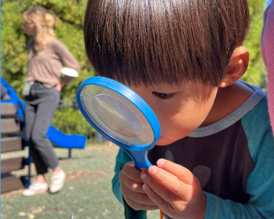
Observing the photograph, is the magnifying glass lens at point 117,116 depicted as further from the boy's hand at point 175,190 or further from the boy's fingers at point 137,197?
the boy's fingers at point 137,197

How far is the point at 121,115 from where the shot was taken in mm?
620

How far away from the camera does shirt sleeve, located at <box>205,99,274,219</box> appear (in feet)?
2.34

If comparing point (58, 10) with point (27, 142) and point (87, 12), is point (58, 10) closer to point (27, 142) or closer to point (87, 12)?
point (27, 142)

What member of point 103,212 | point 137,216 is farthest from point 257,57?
point 137,216

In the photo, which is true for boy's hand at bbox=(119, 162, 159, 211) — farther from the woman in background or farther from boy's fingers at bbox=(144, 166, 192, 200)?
the woman in background

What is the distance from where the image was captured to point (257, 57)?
8242 millimetres

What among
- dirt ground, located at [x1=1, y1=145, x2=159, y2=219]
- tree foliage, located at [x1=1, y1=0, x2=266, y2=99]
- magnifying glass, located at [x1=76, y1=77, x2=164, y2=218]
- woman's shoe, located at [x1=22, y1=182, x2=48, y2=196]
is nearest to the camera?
magnifying glass, located at [x1=76, y1=77, x2=164, y2=218]

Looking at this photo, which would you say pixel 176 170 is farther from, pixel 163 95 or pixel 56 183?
pixel 56 183

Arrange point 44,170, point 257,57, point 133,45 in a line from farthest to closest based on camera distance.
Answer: point 257,57
point 44,170
point 133,45

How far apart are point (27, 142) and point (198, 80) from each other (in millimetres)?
2273

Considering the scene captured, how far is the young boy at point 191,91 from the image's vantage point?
1.93ft

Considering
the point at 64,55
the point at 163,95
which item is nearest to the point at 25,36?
→ the point at 64,55

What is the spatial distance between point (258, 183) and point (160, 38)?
1.33ft

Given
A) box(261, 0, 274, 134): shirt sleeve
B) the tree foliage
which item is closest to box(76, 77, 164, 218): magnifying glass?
box(261, 0, 274, 134): shirt sleeve
